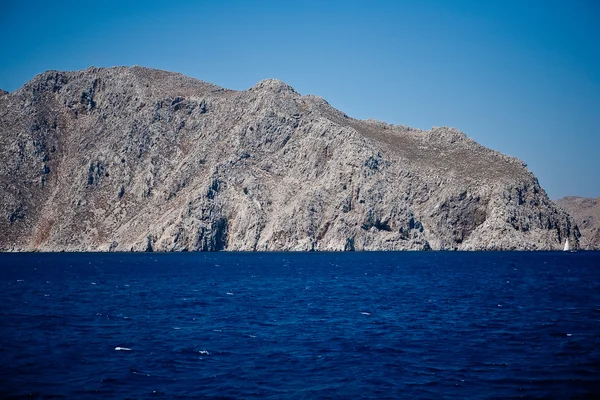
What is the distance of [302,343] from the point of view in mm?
37688

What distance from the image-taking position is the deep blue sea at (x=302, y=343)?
90.4ft

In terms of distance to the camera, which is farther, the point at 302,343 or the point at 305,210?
the point at 305,210

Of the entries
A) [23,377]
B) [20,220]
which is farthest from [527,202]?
[23,377]

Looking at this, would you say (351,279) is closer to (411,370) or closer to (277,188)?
(411,370)

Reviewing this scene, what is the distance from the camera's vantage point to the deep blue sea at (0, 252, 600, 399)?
27.6 metres

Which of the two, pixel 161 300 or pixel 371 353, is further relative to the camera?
pixel 161 300

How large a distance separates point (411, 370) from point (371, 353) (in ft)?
14.1

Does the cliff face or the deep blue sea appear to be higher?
the cliff face

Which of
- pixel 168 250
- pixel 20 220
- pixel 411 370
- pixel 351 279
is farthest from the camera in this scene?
pixel 20 220

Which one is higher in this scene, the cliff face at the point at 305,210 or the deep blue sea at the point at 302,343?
A: the cliff face at the point at 305,210

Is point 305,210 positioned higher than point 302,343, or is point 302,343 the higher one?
point 305,210

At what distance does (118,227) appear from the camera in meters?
191

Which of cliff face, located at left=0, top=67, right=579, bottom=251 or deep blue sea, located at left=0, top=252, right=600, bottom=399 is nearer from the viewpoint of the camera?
deep blue sea, located at left=0, top=252, right=600, bottom=399

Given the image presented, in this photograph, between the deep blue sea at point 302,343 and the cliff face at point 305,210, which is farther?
the cliff face at point 305,210
